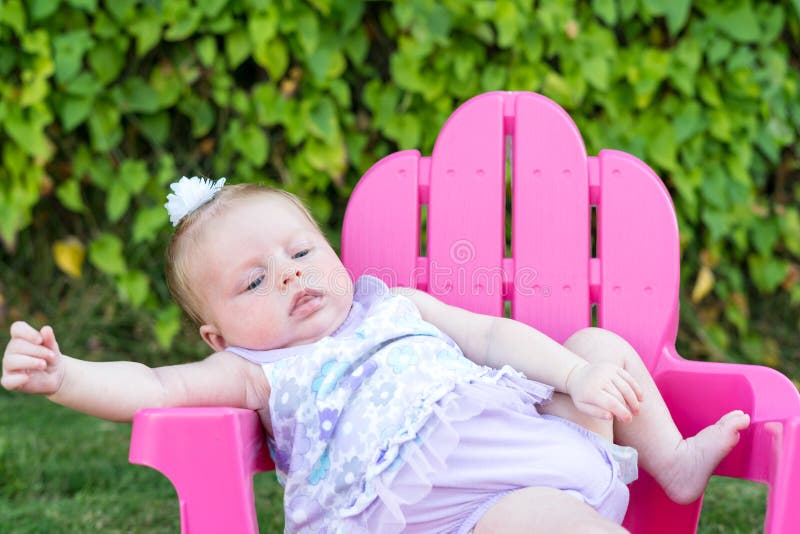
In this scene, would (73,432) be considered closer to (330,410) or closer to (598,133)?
(330,410)

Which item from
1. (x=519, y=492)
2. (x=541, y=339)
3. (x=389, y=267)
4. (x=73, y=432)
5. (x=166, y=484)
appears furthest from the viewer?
(x=73, y=432)

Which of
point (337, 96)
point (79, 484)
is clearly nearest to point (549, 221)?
point (337, 96)

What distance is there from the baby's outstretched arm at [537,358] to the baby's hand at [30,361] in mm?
617

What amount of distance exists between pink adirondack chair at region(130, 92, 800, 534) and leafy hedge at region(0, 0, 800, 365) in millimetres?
956

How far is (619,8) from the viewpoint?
2.90 meters

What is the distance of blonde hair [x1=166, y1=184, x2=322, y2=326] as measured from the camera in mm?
1642

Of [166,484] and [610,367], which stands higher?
[610,367]

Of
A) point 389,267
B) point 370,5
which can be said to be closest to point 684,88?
point 370,5

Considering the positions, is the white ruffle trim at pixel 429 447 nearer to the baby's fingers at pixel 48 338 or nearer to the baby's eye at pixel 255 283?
the baby's eye at pixel 255 283

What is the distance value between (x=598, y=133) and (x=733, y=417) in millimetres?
1540

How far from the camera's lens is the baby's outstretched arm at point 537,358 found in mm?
1450

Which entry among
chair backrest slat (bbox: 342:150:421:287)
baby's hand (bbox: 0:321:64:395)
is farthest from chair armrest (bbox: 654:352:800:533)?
baby's hand (bbox: 0:321:64:395)

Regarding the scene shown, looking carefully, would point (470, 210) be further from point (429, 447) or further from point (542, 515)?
point (542, 515)

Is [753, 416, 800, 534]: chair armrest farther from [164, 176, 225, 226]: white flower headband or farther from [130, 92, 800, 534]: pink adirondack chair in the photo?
[164, 176, 225, 226]: white flower headband
